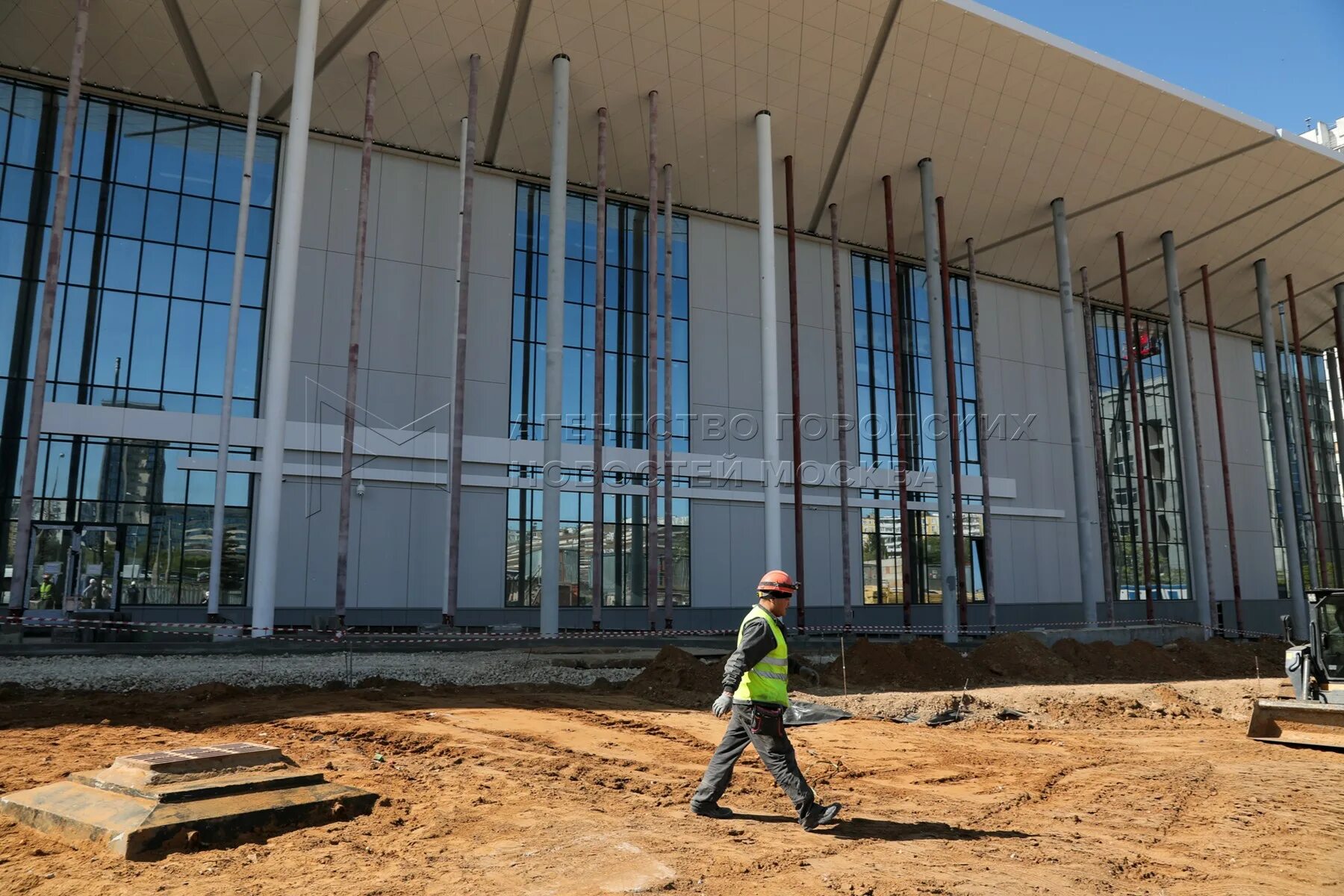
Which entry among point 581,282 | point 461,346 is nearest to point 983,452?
point 581,282

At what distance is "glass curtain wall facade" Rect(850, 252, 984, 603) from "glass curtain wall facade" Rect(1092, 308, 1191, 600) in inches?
276

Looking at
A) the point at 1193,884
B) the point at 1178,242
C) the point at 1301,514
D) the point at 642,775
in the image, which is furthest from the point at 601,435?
the point at 1301,514

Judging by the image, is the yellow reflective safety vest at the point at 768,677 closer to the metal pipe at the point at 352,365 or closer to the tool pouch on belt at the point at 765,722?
the tool pouch on belt at the point at 765,722

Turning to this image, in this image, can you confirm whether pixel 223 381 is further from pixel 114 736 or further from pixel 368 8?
pixel 114 736

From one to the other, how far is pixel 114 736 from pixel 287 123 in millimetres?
20640

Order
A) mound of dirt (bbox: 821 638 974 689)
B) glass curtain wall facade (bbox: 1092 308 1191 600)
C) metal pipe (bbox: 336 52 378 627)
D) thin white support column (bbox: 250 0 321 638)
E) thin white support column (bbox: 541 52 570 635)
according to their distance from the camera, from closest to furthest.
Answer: mound of dirt (bbox: 821 638 974 689) → thin white support column (bbox: 250 0 321 638) → metal pipe (bbox: 336 52 378 627) → thin white support column (bbox: 541 52 570 635) → glass curtain wall facade (bbox: 1092 308 1191 600)

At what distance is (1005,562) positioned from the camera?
35.2 meters

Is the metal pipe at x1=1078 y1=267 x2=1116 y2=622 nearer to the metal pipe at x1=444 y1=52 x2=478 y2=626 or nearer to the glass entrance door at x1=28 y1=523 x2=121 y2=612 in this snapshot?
the metal pipe at x1=444 y1=52 x2=478 y2=626

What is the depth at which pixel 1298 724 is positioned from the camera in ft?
36.4

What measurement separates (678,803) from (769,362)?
17983mm

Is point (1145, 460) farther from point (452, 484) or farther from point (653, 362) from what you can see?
point (452, 484)

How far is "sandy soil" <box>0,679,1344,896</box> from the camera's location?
5.45 m

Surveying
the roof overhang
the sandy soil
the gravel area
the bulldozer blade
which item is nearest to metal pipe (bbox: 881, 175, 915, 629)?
the roof overhang

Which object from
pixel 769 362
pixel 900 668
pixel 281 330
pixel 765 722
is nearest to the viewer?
pixel 765 722
